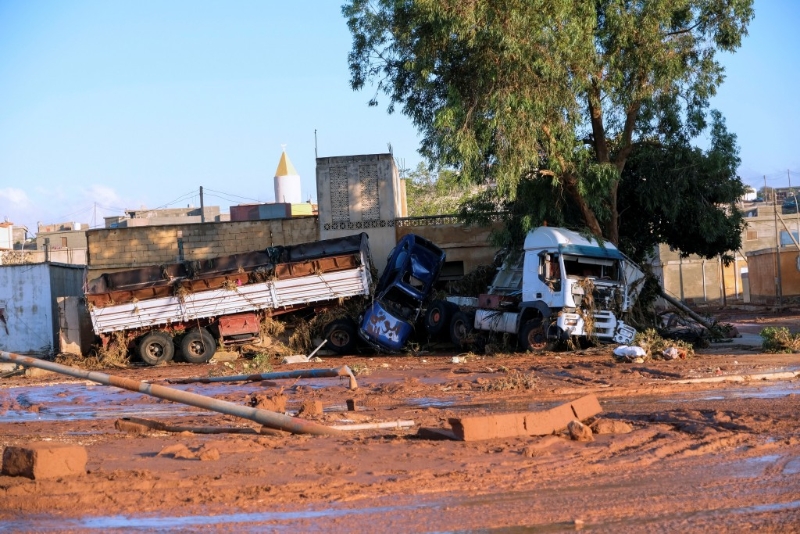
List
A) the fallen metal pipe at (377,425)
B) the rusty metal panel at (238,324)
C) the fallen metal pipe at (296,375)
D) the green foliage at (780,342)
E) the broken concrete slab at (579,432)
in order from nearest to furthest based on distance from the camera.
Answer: the broken concrete slab at (579,432) < the fallen metal pipe at (377,425) < the fallen metal pipe at (296,375) < the green foliage at (780,342) < the rusty metal panel at (238,324)

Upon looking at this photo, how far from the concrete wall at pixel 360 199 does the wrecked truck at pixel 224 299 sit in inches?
178

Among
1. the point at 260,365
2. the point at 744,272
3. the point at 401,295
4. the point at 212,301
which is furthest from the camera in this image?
the point at 744,272

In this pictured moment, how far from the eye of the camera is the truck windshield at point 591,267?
19.1 meters

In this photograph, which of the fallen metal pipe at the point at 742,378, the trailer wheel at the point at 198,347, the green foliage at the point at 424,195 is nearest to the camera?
the fallen metal pipe at the point at 742,378

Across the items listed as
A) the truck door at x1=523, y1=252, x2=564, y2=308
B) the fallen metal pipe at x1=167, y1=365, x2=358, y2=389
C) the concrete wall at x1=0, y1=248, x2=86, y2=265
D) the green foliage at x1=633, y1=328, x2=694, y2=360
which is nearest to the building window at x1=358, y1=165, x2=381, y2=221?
the truck door at x1=523, y1=252, x2=564, y2=308

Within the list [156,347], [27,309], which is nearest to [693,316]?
[156,347]

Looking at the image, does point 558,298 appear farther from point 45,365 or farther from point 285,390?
point 45,365

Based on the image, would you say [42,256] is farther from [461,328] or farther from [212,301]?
[461,328]

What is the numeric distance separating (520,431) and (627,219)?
16.8 metres

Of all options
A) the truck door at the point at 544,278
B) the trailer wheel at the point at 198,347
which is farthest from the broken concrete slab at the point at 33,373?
the truck door at the point at 544,278

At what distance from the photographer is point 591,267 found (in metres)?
19.5

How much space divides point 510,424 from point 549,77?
12304 mm

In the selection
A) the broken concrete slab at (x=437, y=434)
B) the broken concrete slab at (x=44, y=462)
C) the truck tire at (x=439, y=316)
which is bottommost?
the broken concrete slab at (x=437, y=434)

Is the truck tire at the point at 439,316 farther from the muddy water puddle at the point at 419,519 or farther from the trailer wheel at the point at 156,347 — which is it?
the muddy water puddle at the point at 419,519
